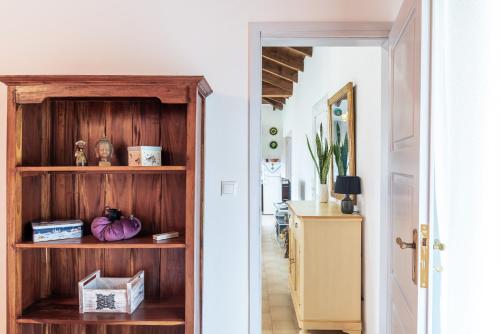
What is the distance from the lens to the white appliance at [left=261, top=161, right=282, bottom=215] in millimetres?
9883

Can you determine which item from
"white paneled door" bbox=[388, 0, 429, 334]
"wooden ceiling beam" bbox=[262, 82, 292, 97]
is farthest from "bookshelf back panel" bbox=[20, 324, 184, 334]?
"wooden ceiling beam" bbox=[262, 82, 292, 97]

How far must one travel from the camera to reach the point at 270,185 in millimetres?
9984

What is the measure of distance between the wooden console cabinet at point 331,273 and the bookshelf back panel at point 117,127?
1.28 metres

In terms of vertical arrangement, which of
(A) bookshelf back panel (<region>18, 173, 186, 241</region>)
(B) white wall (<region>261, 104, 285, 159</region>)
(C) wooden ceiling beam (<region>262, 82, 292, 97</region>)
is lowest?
(A) bookshelf back panel (<region>18, 173, 186, 241</region>)

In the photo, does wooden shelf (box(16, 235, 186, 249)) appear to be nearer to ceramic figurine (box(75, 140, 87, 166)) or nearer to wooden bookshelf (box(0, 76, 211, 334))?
wooden bookshelf (box(0, 76, 211, 334))

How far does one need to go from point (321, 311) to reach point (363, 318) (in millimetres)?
313

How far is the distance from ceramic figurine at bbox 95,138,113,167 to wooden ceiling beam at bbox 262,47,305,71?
397 centimetres

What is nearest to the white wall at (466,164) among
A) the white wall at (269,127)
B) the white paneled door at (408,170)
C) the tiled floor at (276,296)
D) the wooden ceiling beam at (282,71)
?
the white paneled door at (408,170)

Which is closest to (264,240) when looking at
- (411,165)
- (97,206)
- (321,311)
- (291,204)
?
(291,204)

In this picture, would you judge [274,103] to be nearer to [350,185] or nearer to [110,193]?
[350,185]

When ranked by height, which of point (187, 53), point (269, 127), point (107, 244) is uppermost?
point (269, 127)

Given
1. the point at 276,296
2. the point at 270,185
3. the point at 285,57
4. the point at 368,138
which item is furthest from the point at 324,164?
the point at 270,185

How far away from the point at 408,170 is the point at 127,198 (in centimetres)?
137

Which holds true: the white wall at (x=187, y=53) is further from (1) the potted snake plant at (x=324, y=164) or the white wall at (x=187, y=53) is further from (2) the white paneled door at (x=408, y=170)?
(1) the potted snake plant at (x=324, y=164)
